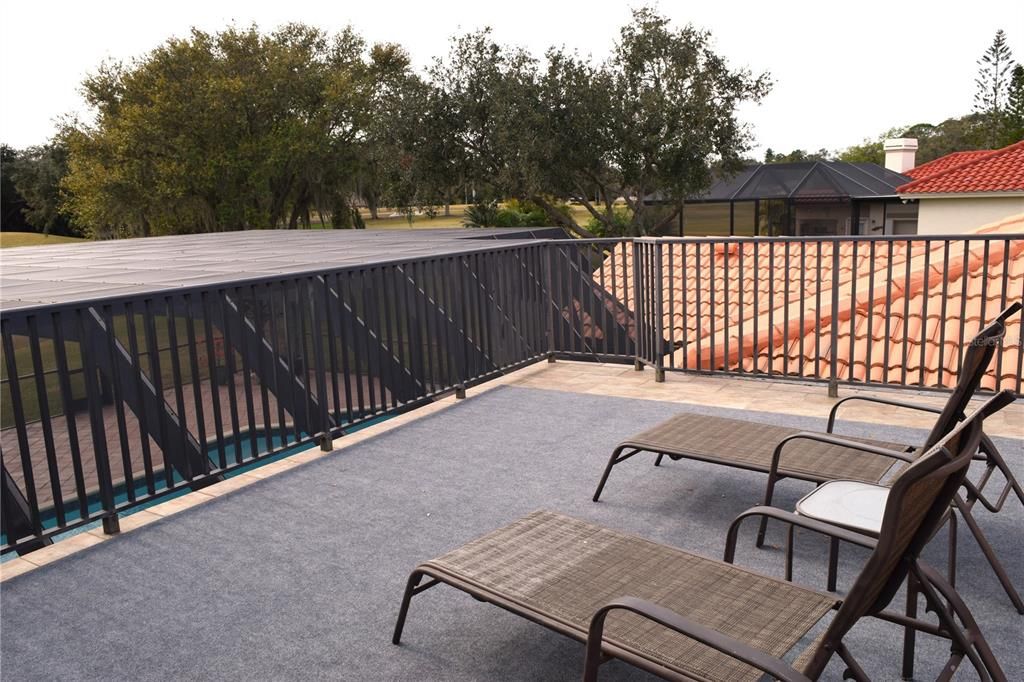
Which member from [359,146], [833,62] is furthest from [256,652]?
[359,146]

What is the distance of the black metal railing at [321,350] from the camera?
373cm

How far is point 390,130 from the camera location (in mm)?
26641

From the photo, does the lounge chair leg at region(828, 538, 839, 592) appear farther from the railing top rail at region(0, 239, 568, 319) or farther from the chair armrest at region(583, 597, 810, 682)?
the railing top rail at region(0, 239, 568, 319)

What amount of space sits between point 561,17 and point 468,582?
81.9 feet

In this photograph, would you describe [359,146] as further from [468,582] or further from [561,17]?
[468,582]

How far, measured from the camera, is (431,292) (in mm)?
5984

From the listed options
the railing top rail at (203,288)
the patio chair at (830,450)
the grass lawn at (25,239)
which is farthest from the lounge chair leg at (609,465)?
the grass lawn at (25,239)

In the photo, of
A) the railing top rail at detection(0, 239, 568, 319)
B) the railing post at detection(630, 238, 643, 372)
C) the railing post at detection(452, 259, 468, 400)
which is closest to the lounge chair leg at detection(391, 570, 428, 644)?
the railing top rail at detection(0, 239, 568, 319)

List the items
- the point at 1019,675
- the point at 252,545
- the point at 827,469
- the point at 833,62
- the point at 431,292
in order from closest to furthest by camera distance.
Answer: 1. the point at 1019,675
2. the point at 827,469
3. the point at 252,545
4. the point at 431,292
5. the point at 833,62

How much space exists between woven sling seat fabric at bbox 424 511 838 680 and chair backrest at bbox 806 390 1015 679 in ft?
0.83

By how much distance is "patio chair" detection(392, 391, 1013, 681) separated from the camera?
69.8 inches

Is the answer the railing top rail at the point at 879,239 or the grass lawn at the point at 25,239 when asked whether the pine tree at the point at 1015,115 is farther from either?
the grass lawn at the point at 25,239

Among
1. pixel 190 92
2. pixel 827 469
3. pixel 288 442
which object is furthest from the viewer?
pixel 190 92

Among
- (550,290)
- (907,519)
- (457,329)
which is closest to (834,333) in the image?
(550,290)
